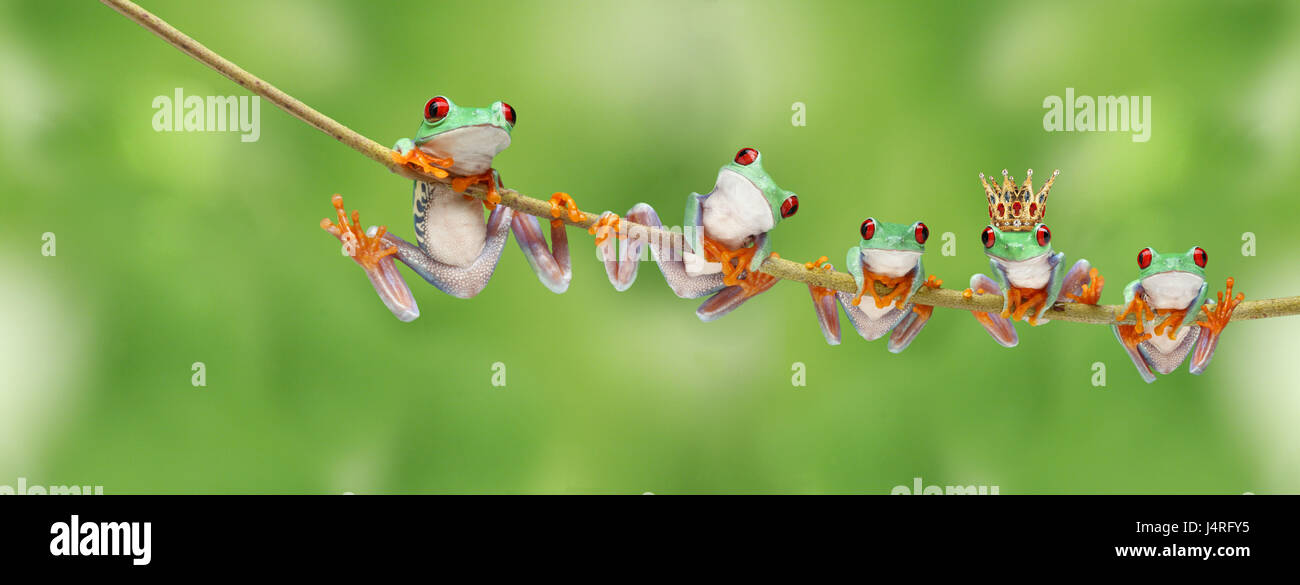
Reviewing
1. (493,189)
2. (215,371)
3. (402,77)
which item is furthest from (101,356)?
(493,189)

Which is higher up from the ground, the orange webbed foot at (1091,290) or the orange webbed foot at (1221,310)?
the orange webbed foot at (1091,290)

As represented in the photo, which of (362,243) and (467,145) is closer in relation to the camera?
(467,145)

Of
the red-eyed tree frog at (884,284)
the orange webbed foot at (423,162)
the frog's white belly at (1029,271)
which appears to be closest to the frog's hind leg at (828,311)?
the red-eyed tree frog at (884,284)

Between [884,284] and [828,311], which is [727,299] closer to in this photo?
[828,311]

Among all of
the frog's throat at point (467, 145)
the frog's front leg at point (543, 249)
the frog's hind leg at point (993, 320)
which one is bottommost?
the frog's hind leg at point (993, 320)

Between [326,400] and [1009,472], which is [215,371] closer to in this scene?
[326,400]

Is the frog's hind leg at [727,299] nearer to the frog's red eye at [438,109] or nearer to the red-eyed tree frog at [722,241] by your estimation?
the red-eyed tree frog at [722,241]

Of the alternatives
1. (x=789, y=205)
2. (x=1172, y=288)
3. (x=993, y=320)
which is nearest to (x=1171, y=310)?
(x=1172, y=288)
